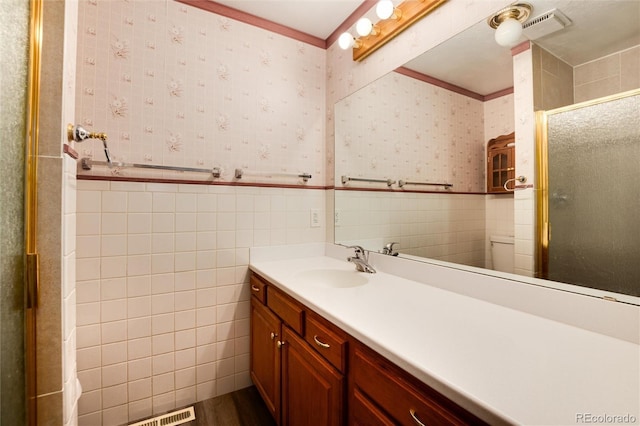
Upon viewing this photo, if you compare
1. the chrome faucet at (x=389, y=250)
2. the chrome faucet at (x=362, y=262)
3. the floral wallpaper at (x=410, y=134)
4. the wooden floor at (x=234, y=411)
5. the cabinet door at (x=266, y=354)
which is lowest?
the wooden floor at (x=234, y=411)

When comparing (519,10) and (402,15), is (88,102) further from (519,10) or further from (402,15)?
(519,10)

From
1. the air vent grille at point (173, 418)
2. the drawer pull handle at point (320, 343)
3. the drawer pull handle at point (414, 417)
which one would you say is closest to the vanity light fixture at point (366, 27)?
the drawer pull handle at point (320, 343)

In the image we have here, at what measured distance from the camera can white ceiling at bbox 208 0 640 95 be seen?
0.79 m

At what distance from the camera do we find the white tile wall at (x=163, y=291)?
1.39m

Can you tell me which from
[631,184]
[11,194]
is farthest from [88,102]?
[631,184]

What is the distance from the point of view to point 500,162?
1045 mm

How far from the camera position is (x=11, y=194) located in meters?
0.62

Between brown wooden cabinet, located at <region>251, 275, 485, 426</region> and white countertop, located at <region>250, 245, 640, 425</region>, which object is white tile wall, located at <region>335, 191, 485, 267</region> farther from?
brown wooden cabinet, located at <region>251, 275, 485, 426</region>

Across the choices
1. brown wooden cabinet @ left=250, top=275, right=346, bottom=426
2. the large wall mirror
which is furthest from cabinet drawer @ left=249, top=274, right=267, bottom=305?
the large wall mirror

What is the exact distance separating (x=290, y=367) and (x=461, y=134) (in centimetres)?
124

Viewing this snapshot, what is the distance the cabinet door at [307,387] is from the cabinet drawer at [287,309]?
0.05 m

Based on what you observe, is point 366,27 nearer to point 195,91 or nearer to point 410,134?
point 410,134

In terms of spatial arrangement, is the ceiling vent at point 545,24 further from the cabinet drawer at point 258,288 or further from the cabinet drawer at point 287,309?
the cabinet drawer at point 258,288

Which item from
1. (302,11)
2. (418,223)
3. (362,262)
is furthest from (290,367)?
(302,11)
